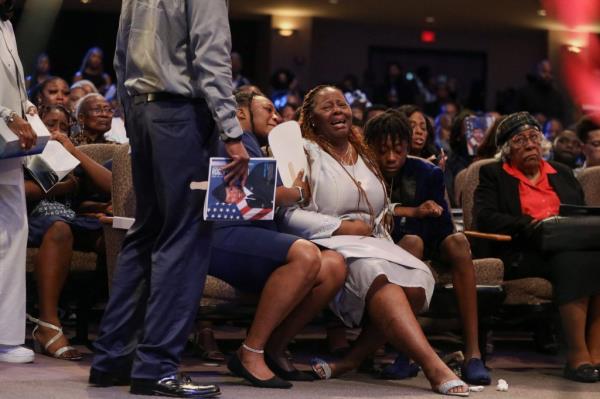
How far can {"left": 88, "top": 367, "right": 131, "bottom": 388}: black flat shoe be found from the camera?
4363mm

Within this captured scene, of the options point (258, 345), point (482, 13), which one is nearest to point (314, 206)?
point (258, 345)

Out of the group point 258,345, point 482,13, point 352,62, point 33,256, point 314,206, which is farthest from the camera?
point 352,62

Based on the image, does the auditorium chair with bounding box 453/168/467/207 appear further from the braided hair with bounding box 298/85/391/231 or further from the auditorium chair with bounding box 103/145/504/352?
the auditorium chair with bounding box 103/145/504/352

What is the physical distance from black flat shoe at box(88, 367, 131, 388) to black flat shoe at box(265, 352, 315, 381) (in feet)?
2.25

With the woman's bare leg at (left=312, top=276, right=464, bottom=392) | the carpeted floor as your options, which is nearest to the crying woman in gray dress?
the woman's bare leg at (left=312, top=276, right=464, bottom=392)

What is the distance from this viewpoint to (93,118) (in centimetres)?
656

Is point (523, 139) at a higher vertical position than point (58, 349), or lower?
higher

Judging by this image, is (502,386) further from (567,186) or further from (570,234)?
(570,234)

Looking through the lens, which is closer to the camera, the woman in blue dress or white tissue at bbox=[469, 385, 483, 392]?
the woman in blue dress

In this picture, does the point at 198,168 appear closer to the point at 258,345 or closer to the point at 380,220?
the point at 258,345

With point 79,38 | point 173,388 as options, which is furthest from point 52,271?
point 79,38

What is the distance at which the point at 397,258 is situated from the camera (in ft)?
15.9

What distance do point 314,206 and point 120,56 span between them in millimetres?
1146

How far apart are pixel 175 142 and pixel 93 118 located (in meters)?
2.61
